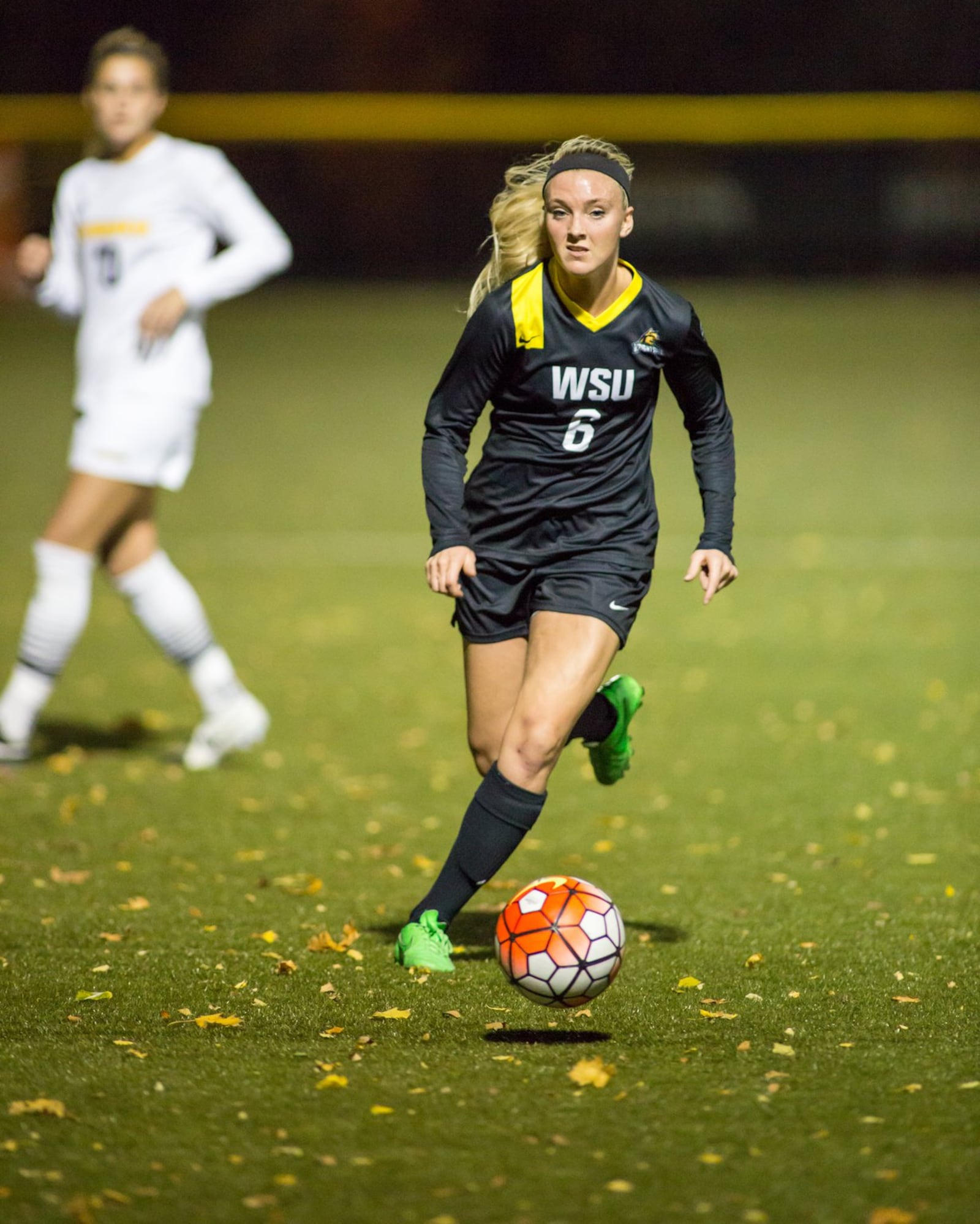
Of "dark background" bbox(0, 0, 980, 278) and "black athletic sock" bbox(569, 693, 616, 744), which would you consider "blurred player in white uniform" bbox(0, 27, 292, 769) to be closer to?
"black athletic sock" bbox(569, 693, 616, 744)

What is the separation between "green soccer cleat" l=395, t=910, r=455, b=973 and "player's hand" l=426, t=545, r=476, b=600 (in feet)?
2.76

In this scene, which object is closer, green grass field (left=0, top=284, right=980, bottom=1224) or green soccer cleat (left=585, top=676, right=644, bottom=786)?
green grass field (left=0, top=284, right=980, bottom=1224)

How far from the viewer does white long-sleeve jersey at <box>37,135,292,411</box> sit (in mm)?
6312

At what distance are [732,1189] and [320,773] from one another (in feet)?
12.6

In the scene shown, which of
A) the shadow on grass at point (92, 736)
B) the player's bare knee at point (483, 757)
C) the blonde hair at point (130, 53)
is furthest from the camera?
the shadow on grass at point (92, 736)

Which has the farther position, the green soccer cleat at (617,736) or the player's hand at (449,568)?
the green soccer cleat at (617,736)

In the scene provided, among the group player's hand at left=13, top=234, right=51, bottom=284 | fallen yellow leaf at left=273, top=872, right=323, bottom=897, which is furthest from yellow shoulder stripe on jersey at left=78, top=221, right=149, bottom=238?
fallen yellow leaf at left=273, top=872, right=323, bottom=897

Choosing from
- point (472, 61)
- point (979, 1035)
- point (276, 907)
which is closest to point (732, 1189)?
point (979, 1035)

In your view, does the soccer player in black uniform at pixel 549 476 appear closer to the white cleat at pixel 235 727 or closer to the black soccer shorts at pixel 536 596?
the black soccer shorts at pixel 536 596

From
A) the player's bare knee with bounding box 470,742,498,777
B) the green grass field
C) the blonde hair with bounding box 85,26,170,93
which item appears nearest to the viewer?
the green grass field

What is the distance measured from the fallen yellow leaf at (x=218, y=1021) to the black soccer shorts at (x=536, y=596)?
3.54 ft

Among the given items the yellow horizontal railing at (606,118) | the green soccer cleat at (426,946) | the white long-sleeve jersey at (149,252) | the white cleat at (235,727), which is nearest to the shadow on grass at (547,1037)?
the green soccer cleat at (426,946)

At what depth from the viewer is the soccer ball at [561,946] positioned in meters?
3.78

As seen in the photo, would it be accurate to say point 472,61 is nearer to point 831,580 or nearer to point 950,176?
point 950,176
